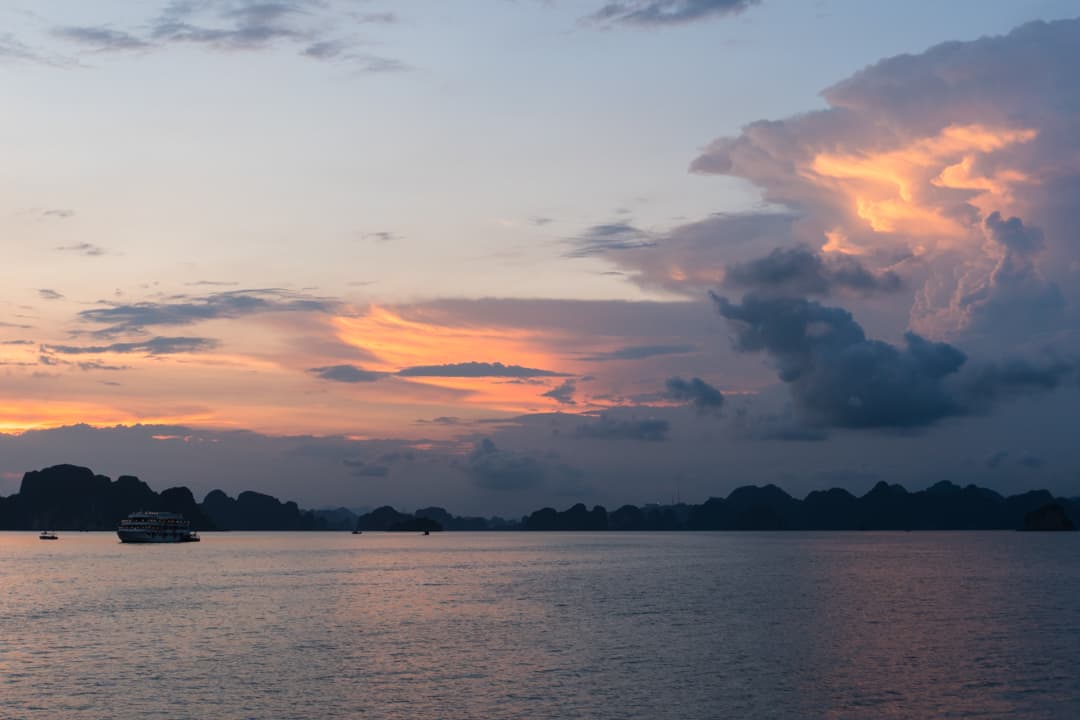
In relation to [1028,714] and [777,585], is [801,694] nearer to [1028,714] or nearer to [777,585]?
[1028,714]

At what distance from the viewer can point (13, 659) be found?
8788 cm

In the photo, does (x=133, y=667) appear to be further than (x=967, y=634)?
No

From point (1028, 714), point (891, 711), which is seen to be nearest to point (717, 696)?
point (891, 711)

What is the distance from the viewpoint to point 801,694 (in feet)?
235

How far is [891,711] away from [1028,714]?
8.50 m

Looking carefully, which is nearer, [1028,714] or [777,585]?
[1028,714]

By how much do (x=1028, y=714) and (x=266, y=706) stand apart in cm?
4886

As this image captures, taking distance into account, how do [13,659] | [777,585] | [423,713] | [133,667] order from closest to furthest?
[423,713]
[133,667]
[13,659]
[777,585]

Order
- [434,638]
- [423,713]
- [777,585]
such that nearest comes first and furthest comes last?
1. [423,713]
2. [434,638]
3. [777,585]

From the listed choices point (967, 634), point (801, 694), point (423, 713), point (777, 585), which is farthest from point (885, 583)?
point (423, 713)

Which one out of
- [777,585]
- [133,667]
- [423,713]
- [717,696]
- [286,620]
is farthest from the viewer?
[777,585]

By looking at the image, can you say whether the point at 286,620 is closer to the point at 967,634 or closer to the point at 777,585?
the point at 967,634

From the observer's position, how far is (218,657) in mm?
86938

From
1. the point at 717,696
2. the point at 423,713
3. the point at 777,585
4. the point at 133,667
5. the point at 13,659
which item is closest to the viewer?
the point at 423,713
